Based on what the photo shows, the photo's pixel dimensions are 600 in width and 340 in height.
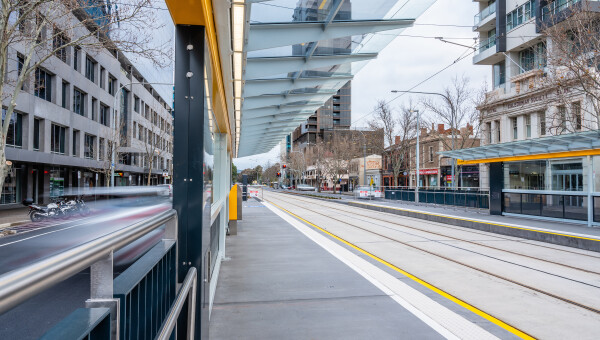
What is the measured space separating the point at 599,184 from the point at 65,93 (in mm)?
27941

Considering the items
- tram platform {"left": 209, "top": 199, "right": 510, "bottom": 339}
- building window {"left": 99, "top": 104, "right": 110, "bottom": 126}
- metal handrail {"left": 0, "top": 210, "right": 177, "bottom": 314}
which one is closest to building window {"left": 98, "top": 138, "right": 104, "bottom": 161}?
building window {"left": 99, "top": 104, "right": 110, "bottom": 126}

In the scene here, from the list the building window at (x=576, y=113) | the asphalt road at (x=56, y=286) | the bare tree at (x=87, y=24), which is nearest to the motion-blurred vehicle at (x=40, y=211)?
the asphalt road at (x=56, y=286)

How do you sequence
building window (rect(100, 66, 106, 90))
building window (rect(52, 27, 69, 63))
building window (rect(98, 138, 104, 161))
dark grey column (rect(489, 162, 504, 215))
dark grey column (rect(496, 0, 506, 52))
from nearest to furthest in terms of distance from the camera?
building window (rect(52, 27, 69, 63))
dark grey column (rect(489, 162, 504, 215))
building window (rect(100, 66, 106, 90))
building window (rect(98, 138, 104, 161))
dark grey column (rect(496, 0, 506, 52))

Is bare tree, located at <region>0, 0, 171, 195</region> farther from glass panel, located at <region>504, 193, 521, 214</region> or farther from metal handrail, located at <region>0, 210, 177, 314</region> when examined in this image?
glass panel, located at <region>504, 193, 521, 214</region>

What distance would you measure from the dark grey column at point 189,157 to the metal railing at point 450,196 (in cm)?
2062

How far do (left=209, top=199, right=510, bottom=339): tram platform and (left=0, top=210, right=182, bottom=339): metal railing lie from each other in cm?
276

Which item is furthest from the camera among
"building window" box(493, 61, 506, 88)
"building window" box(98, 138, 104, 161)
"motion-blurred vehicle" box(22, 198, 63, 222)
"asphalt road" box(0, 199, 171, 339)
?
"building window" box(493, 61, 506, 88)

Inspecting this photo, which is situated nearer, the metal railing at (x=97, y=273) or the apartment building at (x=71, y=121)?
the metal railing at (x=97, y=273)

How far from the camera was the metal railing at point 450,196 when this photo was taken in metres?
21.3

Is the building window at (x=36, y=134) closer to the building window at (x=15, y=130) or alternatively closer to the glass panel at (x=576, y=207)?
the building window at (x=15, y=130)

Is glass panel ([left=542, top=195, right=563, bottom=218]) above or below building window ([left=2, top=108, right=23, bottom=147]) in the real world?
below

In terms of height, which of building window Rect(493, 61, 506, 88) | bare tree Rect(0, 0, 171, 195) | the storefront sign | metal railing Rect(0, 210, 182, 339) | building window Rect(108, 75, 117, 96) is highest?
building window Rect(493, 61, 506, 88)

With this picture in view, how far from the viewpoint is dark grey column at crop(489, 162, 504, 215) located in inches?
731

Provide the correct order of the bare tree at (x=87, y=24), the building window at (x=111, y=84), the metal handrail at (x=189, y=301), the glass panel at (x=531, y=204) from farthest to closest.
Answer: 1. the building window at (x=111, y=84)
2. the glass panel at (x=531, y=204)
3. the bare tree at (x=87, y=24)
4. the metal handrail at (x=189, y=301)
